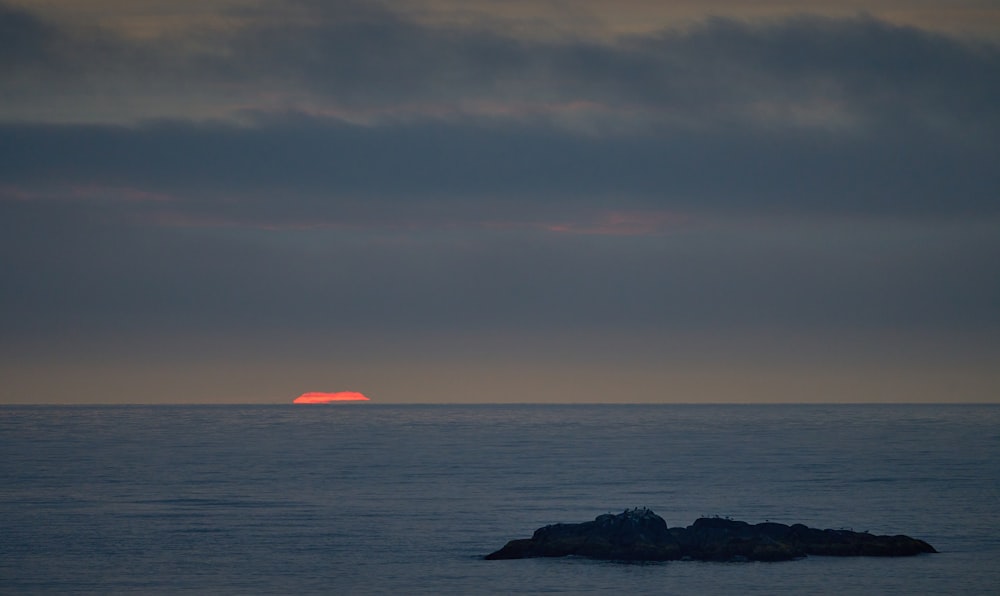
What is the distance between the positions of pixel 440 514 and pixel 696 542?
→ 80.5 feet

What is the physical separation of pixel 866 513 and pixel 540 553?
27088 mm

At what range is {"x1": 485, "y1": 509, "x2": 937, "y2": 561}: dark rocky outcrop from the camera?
6141 cm

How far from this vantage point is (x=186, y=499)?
90.5 meters

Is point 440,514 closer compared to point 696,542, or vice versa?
point 696,542

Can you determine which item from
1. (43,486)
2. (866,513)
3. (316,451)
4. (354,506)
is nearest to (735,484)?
(866,513)

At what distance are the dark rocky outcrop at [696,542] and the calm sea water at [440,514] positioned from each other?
103cm

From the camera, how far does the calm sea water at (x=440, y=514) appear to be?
188 feet

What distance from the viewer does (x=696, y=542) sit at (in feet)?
203

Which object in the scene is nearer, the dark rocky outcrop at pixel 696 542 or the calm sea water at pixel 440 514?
the calm sea water at pixel 440 514

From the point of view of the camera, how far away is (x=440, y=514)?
269ft

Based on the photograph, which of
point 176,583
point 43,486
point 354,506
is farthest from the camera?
point 43,486

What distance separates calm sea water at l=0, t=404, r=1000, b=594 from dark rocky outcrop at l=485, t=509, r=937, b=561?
3.38 feet

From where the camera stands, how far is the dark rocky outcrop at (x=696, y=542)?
6141cm

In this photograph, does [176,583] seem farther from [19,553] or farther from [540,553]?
[540,553]
